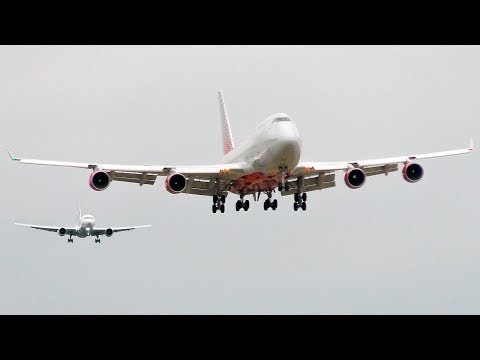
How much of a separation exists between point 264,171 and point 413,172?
39.9ft

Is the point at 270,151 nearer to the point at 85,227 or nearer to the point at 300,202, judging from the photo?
the point at 300,202

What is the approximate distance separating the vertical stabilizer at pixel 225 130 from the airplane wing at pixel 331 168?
1498 cm

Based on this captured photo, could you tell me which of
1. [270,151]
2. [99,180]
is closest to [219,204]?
[270,151]

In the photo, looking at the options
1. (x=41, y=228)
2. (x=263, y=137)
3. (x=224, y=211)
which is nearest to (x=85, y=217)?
(x=41, y=228)

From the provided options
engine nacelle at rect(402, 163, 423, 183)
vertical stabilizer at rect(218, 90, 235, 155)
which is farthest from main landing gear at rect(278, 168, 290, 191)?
vertical stabilizer at rect(218, 90, 235, 155)

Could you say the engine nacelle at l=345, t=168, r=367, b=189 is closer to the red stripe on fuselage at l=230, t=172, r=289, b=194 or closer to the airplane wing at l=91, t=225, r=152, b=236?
the red stripe on fuselage at l=230, t=172, r=289, b=194

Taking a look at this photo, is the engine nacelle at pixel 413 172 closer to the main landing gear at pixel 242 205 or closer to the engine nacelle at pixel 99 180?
the main landing gear at pixel 242 205

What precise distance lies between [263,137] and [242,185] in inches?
276

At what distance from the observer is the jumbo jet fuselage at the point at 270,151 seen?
69312 mm

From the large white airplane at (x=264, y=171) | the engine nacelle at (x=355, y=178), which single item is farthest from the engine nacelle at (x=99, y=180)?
the engine nacelle at (x=355, y=178)

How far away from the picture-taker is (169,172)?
74188mm

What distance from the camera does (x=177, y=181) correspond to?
73.5 m

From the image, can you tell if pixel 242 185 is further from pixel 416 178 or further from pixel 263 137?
pixel 416 178

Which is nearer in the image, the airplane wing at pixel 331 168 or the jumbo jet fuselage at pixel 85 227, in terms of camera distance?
the airplane wing at pixel 331 168
